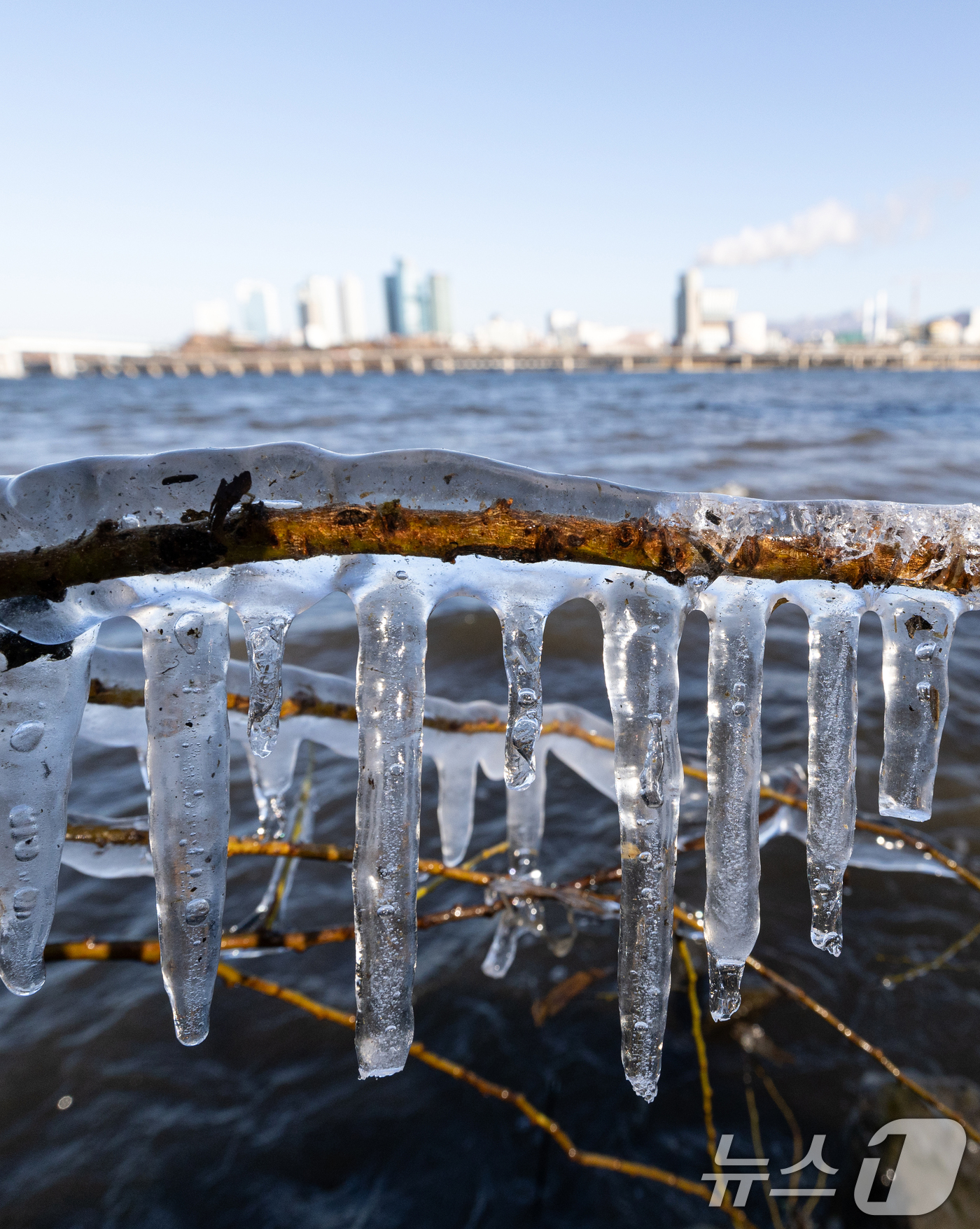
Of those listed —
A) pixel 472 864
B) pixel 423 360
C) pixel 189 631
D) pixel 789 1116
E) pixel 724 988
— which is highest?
pixel 423 360

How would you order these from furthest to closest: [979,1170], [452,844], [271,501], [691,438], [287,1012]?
1. [691,438]
2. [287,1012]
3. [452,844]
4. [979,1170]
5. [271,501]

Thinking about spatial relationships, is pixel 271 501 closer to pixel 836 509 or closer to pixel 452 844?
pixel 836 509

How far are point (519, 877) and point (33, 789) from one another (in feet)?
5.80

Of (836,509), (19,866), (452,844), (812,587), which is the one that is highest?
(836,509)

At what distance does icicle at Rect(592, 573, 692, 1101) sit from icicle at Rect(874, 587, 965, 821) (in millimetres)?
393

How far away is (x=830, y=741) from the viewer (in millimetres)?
1300

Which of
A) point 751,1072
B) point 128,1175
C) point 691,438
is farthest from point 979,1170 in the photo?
point 691,438

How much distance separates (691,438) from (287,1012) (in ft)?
58.4

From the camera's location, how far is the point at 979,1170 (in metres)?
2.13

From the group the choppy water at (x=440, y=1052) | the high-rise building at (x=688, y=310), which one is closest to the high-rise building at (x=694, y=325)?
the high-rise building at (x=688, y=310)

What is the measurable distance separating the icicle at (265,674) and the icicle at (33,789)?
0.24 meters

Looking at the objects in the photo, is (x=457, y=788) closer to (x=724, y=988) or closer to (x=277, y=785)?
(x=277, y=785)

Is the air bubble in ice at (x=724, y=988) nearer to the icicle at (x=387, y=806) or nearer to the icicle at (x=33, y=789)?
the icicle at (x=387, y=806)

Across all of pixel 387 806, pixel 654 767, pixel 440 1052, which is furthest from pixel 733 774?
pixel 440 1052
